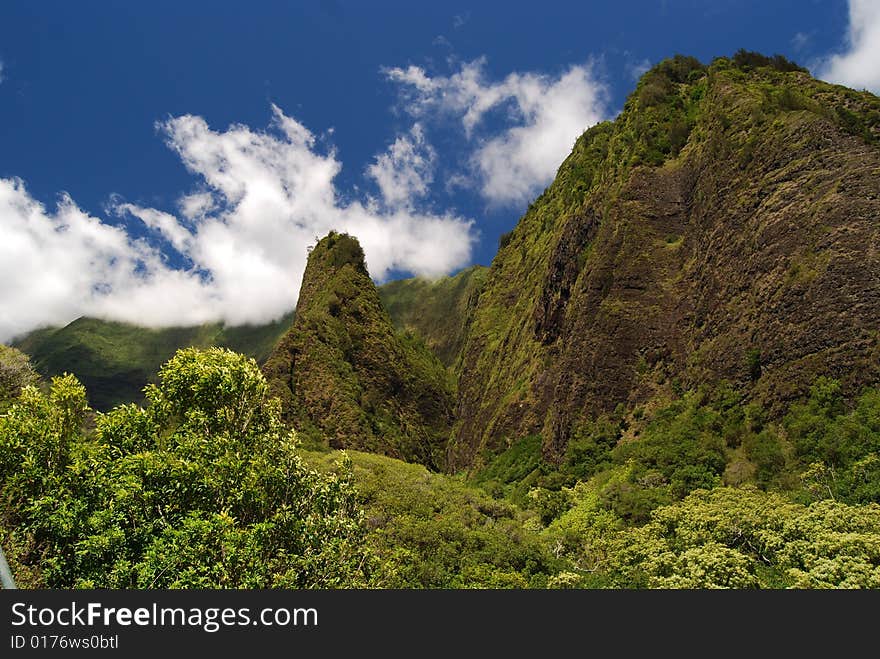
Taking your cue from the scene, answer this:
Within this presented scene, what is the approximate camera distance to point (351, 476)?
12.7m

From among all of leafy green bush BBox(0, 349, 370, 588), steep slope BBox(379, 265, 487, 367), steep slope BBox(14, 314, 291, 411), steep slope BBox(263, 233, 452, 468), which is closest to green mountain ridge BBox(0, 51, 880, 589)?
leafy green bush BBox(0, 349, 370, 588)

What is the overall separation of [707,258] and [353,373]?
5500 centimetres

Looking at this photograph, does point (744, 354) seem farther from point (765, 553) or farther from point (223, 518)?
point (223, 518)

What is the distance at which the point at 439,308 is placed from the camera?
166 metres

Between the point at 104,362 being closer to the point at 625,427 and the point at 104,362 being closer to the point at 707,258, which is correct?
the point at 625,427

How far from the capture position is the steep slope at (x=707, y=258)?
21.8 metres

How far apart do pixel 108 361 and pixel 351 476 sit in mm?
218296

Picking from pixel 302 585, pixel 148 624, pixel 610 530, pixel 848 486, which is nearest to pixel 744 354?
pixel 848 486

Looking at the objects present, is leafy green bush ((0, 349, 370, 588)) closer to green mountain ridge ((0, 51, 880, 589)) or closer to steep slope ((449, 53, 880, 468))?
green mountain ridge ((0, 51, 880, 589))

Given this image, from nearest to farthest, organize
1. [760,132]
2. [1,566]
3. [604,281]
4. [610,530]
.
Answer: [1,566] → [610,530] → [760,132] → [604,281]

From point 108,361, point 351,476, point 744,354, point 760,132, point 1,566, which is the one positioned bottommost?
point 1,566

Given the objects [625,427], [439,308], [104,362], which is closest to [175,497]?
[625,427]

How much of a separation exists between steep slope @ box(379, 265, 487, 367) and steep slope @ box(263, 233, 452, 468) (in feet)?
114

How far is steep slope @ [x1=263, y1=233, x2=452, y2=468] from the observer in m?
67.4
